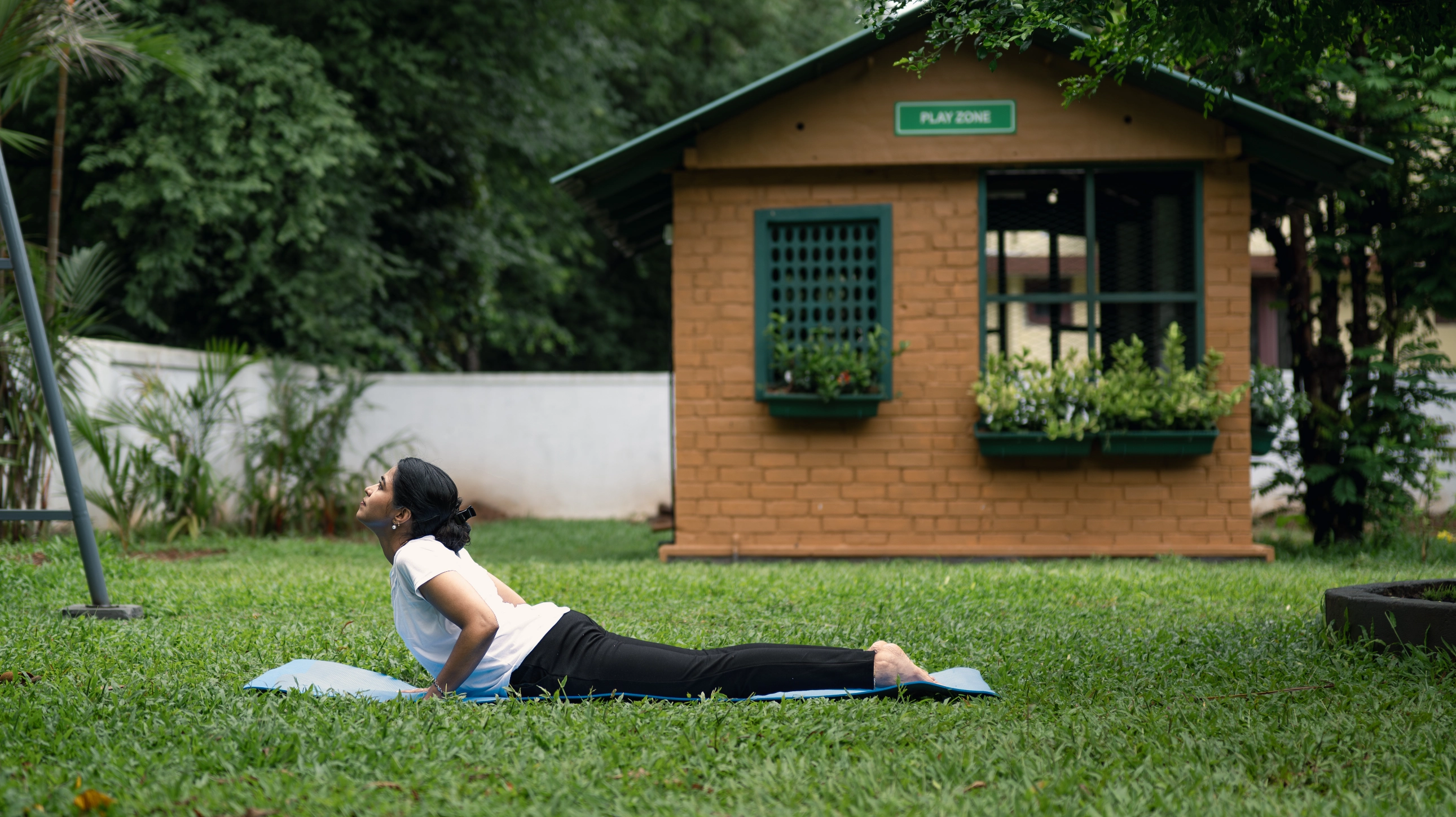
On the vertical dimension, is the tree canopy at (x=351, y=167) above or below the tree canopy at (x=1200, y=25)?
above

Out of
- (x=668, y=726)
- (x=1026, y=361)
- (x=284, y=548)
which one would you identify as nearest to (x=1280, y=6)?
(x=668, y=726)

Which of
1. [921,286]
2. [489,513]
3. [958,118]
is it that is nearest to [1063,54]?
[958,118]

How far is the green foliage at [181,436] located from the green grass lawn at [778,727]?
4134 mm

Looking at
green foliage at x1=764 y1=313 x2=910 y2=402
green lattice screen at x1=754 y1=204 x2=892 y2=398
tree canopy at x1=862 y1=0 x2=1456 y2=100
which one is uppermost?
tree canopy at x1=862 y1=0 x2=1456 y2=100

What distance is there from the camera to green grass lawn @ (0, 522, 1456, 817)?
3.12m

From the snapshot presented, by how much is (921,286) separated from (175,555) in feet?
19.9

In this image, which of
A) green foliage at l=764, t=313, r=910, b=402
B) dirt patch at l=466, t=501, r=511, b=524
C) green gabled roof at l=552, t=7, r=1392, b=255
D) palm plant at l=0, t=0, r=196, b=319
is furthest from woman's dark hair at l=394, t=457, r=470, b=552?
dirt patch at l=466, t=501, r=511, b=524

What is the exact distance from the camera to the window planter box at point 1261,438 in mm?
9594

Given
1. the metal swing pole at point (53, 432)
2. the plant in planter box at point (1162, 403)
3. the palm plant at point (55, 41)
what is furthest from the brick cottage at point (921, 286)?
the metal swing pole at point (53, 432)

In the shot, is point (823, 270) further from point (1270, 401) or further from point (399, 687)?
point (399, 687)

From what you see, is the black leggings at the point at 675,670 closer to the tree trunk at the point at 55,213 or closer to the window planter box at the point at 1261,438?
the tree trunk at the point at 55,213

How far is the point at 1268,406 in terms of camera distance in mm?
9617

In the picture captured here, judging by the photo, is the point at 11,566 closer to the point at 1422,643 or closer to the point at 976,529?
the point at 976,529

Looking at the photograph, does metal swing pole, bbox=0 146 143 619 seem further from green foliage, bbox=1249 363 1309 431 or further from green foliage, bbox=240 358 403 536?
green foliage, bbox=1249 363 1309 431
